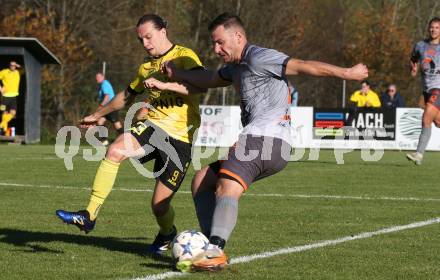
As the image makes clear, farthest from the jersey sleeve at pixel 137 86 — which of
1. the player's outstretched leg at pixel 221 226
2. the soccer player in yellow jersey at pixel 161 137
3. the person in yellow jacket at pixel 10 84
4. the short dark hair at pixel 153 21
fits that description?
the person in yellow jacket at pixel 10 84

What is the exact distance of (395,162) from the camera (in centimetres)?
2083

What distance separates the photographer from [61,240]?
8.76 meters

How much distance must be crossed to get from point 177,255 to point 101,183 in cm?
139

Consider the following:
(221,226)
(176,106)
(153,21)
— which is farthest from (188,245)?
(153,21)

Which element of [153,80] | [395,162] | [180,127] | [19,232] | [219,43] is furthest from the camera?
[395,162]

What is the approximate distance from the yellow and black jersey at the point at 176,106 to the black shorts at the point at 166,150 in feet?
0.19

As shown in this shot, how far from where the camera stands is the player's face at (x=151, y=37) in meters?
8.23

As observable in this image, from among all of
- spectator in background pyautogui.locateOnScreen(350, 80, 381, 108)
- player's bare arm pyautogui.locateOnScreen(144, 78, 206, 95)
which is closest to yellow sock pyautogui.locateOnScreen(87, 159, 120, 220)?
player's bare arm pyautogui.locateOnScreen(144, 78, 206, 95)

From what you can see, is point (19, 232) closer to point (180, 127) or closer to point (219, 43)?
point (180, 127)

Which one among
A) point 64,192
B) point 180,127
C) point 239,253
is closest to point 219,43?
point 180,127

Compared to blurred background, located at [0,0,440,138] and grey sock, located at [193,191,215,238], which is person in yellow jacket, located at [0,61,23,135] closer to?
blurred background, located at [0,0,440,138]

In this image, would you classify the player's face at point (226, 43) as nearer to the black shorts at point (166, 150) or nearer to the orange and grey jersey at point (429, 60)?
the black shorts at point (166, 150)

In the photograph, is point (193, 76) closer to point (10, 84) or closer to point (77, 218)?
point (77, 218)

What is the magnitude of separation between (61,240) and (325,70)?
3.19 meters
